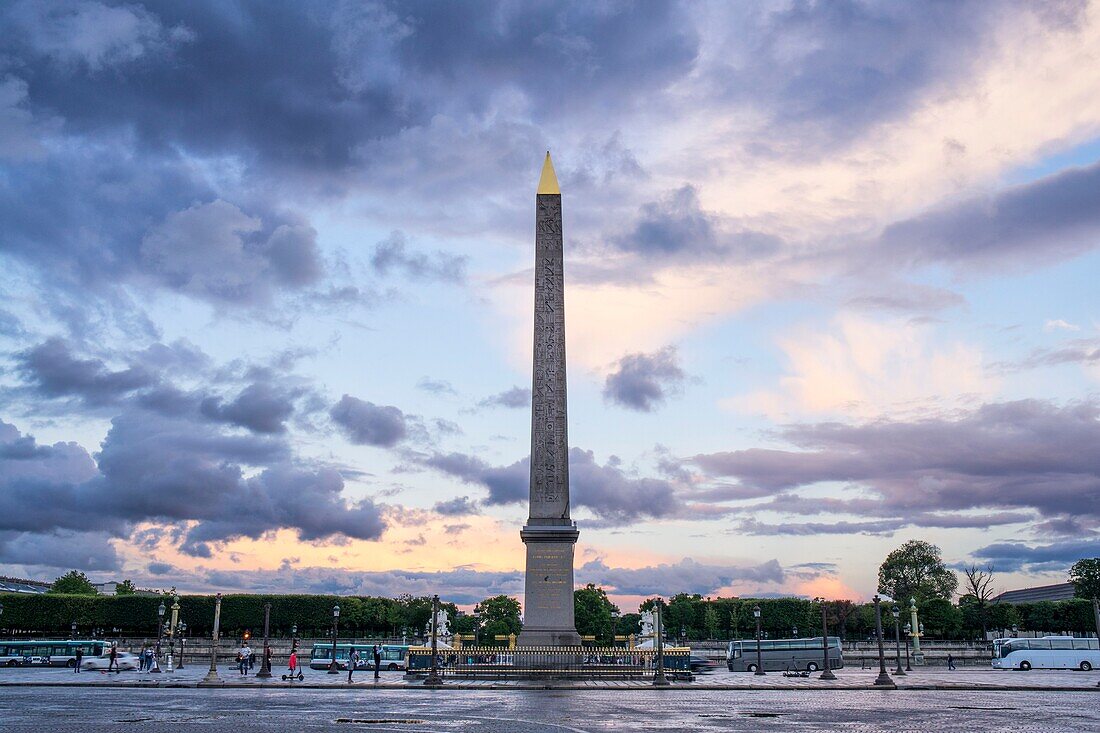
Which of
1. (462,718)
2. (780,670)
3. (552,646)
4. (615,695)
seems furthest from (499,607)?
(462,718)

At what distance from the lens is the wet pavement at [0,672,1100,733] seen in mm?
17844

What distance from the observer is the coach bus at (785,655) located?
185 feet

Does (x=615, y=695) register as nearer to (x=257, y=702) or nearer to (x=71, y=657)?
(x=257, y=702)

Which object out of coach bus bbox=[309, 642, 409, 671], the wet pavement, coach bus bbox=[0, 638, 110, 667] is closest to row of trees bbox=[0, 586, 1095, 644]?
coach bus bbox=[0, 638, 110, 667]

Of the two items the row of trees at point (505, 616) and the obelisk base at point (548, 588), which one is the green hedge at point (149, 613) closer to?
the row of trees at point (505, 616)

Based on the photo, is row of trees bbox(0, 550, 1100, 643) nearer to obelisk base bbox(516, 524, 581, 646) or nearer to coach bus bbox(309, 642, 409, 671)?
coach bus bbox(309, 642, 409, 671)

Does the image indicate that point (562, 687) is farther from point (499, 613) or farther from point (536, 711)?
point (499, 613)

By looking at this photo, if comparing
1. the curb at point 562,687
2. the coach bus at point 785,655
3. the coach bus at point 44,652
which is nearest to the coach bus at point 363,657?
the coach bus at point 44,652

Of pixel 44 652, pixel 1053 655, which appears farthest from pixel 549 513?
pixel 44 652

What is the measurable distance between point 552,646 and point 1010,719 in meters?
19.1

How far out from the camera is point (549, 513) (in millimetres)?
36781

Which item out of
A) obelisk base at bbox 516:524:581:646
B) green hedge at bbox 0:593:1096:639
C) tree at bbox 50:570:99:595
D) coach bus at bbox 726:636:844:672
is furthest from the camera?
tree at bbox 50:570:99:595

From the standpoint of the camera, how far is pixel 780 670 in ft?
188

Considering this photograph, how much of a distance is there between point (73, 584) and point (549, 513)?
12299 centimetres
